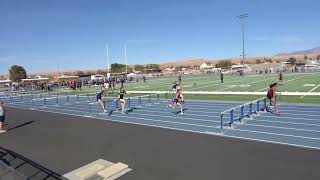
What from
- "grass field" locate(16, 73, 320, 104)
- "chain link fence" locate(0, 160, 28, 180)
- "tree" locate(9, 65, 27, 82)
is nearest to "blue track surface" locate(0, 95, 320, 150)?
"grass field" locate(16, 73, 320, 104)

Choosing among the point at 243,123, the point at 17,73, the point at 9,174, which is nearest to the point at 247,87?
the point at 243,123

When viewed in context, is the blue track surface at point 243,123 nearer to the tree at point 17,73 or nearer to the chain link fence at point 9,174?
the chain link fence at point 9,174

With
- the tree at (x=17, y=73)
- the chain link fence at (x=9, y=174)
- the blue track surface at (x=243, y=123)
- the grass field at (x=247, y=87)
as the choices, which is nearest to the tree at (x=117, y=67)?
the tree at (x=17, y=73)

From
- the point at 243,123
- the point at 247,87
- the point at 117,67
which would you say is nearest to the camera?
the point at 243,123

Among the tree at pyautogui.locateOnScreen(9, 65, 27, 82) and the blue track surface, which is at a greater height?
the tree at pyautogui.locateOnScreen(9, 65, 27, 82)

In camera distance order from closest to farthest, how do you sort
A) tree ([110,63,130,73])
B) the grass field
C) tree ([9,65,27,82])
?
the grass field, tree ([9,65,27,82]), tree ([110,63,130,73])

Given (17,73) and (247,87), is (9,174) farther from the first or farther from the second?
(17,73)

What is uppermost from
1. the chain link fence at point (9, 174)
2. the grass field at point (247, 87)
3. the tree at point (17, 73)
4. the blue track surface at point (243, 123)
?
the tree at point (17, 73)

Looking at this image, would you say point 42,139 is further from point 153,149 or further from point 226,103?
point 226,103

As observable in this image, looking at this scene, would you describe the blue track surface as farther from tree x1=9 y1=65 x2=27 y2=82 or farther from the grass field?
tree x1=9 y1=65 x2=27 y2=82

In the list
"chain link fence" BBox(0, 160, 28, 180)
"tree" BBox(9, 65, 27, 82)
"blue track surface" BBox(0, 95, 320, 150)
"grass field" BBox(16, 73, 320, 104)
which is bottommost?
"blue track surface" BBox(0, 95, 320, 150)

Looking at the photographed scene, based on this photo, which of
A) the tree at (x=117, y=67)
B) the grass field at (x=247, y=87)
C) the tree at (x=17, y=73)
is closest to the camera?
the grass field at (x=247, y=87)

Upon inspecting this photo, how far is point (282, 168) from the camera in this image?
889cm

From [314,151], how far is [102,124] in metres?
9.88
